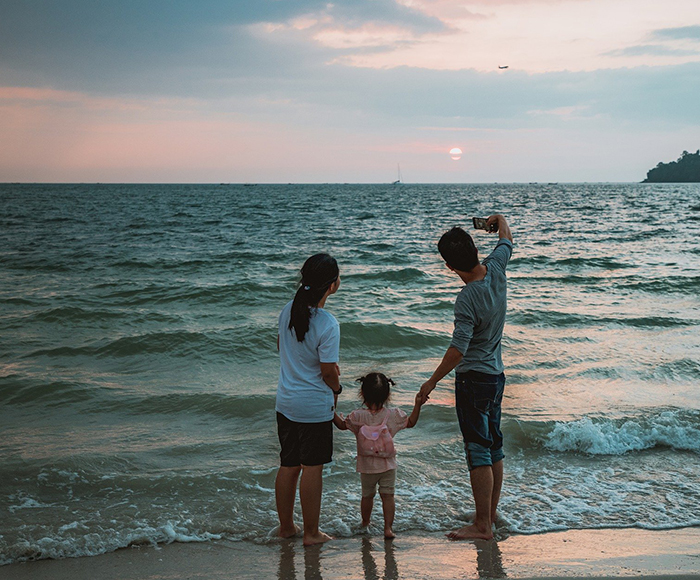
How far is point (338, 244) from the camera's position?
24.9m

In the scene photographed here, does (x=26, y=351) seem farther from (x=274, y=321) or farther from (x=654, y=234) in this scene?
(x=654, y=234)

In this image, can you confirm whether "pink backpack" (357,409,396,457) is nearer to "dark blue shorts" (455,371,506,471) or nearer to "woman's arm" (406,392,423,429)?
"woman's arm" (406,392,423,429)

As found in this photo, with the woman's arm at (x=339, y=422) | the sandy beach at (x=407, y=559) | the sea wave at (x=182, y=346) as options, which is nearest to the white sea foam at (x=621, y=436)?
the sandy beach at (x=407, y=559)

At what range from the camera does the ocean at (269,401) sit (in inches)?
170

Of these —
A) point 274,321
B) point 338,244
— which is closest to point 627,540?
point 274,321

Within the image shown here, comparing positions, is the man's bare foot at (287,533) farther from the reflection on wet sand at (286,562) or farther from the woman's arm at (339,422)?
the woman's arm at (339,422)

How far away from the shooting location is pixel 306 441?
3.51m

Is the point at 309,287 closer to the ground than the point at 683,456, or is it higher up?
higher up

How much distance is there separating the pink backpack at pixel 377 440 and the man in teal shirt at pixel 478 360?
0.39 m

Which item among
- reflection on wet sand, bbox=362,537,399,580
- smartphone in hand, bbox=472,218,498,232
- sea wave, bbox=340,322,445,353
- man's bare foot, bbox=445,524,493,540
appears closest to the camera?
reflection on wet sand, bbox=362,537,399,580

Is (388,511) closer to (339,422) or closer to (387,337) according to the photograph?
(339,422)

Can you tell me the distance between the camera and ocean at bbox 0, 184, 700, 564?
4320mm

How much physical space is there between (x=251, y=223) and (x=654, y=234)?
22.5 meters

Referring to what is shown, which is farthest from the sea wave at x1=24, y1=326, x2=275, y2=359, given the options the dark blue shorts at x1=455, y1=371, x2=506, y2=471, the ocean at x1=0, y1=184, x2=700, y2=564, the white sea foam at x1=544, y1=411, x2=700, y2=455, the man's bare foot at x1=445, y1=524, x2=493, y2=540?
the dark blue shorts at x1=455, y1=371, x2=506, y2=471
